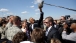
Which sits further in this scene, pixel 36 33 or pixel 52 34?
pixel 52 34

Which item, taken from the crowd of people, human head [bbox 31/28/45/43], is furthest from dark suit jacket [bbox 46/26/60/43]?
human head [bbox 31/28/45/43]

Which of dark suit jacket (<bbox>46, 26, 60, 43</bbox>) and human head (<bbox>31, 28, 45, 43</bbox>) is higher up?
human head (<bbox>31, 28, 45, 43</bbox>)

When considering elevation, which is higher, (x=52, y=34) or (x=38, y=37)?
(x=38, y=37)

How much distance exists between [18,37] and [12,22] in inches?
72.5

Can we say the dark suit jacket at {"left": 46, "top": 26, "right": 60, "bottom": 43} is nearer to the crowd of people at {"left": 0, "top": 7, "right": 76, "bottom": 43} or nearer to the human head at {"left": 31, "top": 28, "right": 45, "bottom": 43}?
the crowd of people at {"left": 0, "top": 7, "right": 76, "bottom": 43}

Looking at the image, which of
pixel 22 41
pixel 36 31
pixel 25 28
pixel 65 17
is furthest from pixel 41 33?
pixel 65 17

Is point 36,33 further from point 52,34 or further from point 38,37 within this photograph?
point 52,34

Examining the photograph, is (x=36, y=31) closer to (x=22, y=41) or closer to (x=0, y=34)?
(x=22, y=41)

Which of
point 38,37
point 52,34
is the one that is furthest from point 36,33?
point 52,34

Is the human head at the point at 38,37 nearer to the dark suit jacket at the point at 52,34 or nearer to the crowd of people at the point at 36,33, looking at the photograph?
the crowd of people at the point at 36,33

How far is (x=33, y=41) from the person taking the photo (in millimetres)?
2777

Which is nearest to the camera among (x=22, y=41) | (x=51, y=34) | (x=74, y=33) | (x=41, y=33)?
(x=22, y=41)

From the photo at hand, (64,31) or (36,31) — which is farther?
(64,31)

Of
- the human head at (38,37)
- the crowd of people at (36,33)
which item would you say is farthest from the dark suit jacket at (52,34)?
the human head at (38,37)
